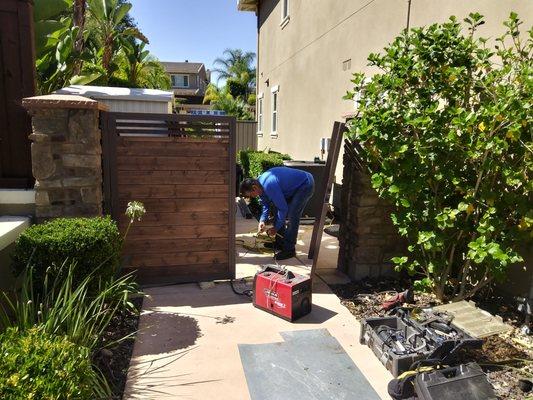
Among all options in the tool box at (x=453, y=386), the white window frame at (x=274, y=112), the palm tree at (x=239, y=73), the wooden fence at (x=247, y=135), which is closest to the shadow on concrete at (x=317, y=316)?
the tool box at (x=453, y=386)

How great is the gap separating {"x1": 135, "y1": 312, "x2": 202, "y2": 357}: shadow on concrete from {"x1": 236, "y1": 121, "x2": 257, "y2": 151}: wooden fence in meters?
14.7

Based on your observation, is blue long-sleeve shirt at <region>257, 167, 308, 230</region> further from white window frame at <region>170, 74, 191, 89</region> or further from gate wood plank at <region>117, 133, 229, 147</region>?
white window frame at <region>170, 74, 191, 89</region>

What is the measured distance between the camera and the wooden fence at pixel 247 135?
59.9 ft

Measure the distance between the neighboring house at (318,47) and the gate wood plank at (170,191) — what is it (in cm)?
325

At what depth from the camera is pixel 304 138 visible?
11062 millimetres

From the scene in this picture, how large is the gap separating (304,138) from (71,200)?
25.7 ft

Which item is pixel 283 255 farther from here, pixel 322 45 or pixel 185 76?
pixel 185 76

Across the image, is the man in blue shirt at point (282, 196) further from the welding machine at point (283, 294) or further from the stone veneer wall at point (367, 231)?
the welding machine at point (283, 294)

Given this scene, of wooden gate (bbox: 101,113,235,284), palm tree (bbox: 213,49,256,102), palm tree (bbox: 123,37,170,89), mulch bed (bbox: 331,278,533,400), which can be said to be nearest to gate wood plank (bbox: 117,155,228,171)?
wooden gate (bbox: 101,113,235,284)

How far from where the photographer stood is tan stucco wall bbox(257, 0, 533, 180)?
5.32 meters

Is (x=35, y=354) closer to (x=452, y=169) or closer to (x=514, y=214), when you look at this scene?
(x=452, y=169)

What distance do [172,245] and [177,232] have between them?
0.17 m

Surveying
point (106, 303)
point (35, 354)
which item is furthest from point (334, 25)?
point (35, 354)

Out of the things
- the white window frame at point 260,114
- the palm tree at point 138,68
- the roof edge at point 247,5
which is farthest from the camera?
the white window frame at point 260,114
